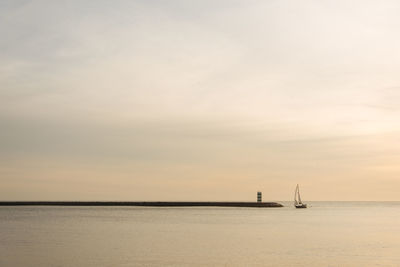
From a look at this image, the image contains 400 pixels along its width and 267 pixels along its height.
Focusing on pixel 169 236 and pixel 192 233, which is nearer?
pixel 169 236

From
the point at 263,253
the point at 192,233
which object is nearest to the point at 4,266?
the point at 263,253

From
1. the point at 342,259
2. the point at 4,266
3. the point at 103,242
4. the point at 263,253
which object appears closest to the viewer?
the point at 4,266

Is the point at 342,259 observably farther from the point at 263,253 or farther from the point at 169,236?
the point at 169,236

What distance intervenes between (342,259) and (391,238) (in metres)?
23.7

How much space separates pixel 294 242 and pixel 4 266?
30.3m

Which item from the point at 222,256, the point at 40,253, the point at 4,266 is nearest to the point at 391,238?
the point at 222,256

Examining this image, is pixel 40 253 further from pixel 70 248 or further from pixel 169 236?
pixel 169 236

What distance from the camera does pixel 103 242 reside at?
57000 mm

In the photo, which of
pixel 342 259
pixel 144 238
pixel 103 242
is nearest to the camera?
pixel 342 259

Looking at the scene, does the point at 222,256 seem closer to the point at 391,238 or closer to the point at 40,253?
the point at 40,253

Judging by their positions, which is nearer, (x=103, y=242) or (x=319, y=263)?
(x=319, y=263)

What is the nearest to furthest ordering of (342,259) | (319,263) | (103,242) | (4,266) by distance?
(4,266) < (319,263) < (342,259) < (103,242)

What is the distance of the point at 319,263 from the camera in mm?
41469

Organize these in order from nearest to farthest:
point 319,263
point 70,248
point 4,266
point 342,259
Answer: point 4,266, point 319,263, point 342,259, point 70,248
